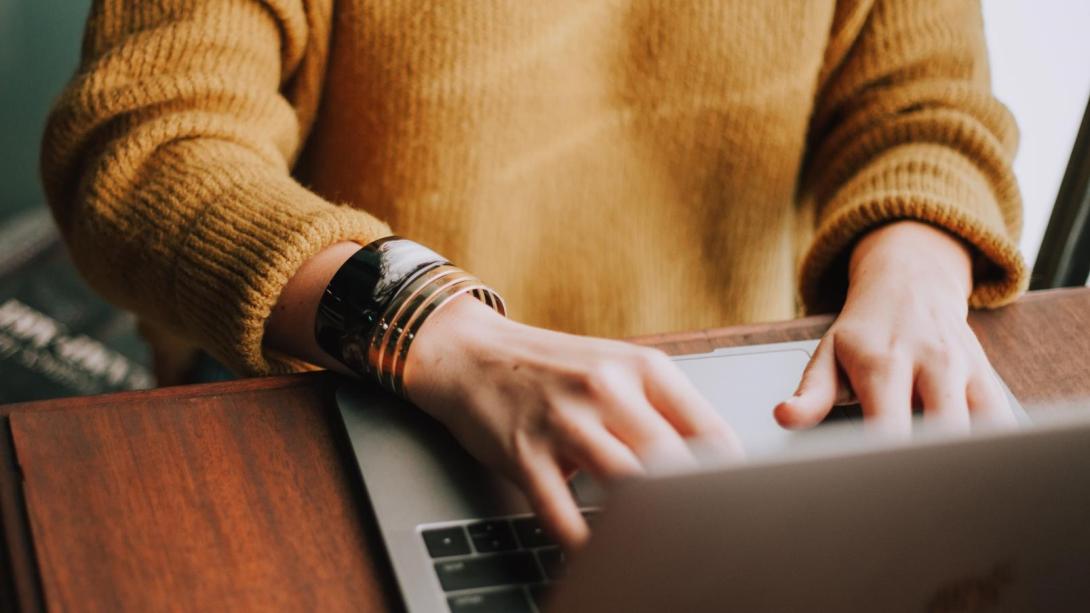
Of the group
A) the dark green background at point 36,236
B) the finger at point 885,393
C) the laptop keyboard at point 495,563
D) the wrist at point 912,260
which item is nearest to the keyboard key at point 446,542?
the laptop keyboard at point 495,563

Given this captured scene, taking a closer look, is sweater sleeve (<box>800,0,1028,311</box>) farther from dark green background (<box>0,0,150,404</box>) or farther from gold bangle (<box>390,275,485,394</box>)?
dark green background (<box>0,0,150,404</box>)

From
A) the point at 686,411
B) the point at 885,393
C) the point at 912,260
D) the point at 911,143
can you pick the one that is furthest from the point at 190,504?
the point at 911,143

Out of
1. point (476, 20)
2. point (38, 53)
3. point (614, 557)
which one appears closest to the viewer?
point (614, 557)

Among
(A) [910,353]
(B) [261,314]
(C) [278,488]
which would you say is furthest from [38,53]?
(A) [910,353]

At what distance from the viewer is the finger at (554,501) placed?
1.26 ft

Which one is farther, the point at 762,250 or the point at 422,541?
the point at 762,250

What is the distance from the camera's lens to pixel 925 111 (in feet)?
2.39

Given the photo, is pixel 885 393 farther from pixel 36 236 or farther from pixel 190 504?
pixel 36 236

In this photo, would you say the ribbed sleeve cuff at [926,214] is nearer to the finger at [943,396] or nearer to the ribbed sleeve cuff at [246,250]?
the finger at [943,396]

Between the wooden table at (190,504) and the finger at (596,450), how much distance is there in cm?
9

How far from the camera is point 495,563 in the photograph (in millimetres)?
380

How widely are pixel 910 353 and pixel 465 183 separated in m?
0.37

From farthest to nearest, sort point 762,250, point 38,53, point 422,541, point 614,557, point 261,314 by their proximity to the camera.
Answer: point 38,53
point 762,250
point 261,314
point 422,541
point 614,557

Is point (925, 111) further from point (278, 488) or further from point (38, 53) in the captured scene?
point (38, 53)
